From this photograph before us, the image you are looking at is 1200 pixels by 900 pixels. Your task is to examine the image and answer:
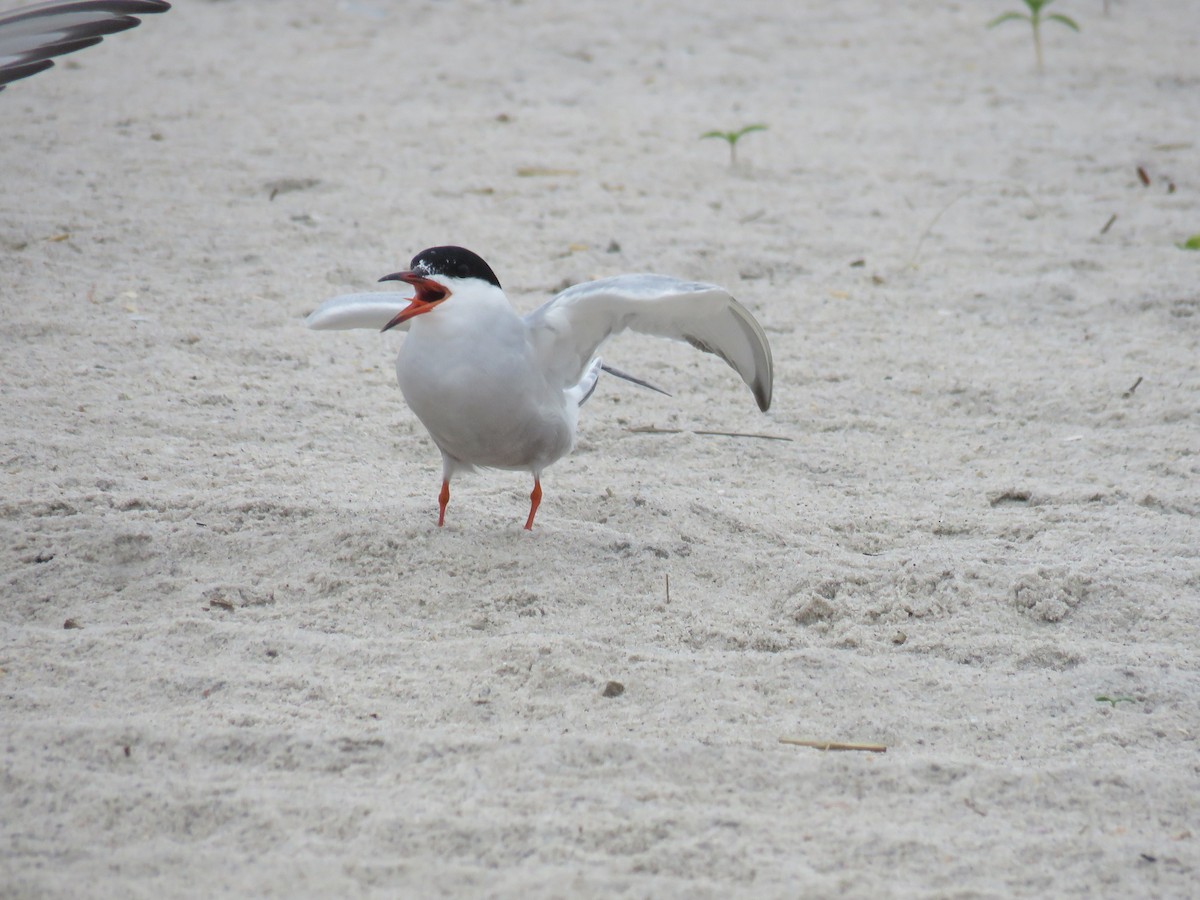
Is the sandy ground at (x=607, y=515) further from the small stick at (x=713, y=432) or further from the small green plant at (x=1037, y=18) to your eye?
the small green plant at (x=1037, y=18)

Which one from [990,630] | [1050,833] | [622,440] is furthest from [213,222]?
[1050,833]

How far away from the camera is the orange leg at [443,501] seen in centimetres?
346

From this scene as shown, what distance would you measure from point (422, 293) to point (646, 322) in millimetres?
625

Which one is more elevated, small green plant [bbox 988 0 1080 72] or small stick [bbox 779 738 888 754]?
small green plant [bbox 988 0 1080 72]

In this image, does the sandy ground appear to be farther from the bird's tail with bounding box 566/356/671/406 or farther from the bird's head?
the bird's head

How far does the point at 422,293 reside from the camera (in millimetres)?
3350

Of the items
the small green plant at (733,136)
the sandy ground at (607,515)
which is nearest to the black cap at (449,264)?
the sandy ground at (607,515)

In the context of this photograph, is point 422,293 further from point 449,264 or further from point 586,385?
point 586,385

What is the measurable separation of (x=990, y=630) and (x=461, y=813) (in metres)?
1.45

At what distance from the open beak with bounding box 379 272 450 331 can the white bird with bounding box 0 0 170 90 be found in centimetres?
106

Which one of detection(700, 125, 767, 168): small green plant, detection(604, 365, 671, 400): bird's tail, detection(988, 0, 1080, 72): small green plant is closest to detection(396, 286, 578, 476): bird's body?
detection(604, 365, 671, 400): bird's tail

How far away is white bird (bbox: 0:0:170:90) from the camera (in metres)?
3.51

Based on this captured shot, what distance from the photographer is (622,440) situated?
13.6 ft

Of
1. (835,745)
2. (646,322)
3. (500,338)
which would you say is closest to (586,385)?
(646,322)
